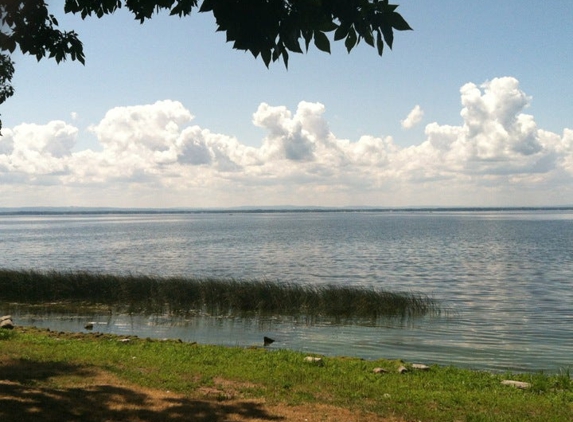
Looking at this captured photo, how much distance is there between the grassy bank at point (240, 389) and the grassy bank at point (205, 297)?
51.0 feet

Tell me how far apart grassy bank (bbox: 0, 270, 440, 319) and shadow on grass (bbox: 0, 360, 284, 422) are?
21729mm

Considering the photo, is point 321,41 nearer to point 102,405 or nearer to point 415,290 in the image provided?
point 102,405

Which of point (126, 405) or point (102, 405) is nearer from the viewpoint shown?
point (102, 405)

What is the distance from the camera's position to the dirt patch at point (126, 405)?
10.7m

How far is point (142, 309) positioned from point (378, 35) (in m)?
32.7

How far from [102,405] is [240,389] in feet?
11.7

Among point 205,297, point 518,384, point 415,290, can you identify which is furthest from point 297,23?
point 415,290

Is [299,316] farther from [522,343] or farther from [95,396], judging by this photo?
[95,396]

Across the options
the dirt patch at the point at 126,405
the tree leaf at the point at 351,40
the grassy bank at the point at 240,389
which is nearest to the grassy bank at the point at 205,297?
the grassy bank at the point at 240,389

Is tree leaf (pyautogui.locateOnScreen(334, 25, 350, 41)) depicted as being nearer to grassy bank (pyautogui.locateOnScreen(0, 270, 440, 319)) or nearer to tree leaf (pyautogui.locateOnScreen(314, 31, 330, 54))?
tree leaf (pyautogui.locateOnScreen(314, 31, 330, 54))

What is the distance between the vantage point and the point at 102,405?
11438mm

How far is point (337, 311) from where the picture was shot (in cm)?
3425

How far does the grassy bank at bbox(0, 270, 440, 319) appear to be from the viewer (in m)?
A: 34.6

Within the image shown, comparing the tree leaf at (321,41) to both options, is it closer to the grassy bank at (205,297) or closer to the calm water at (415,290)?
the calm water at (415,290)
